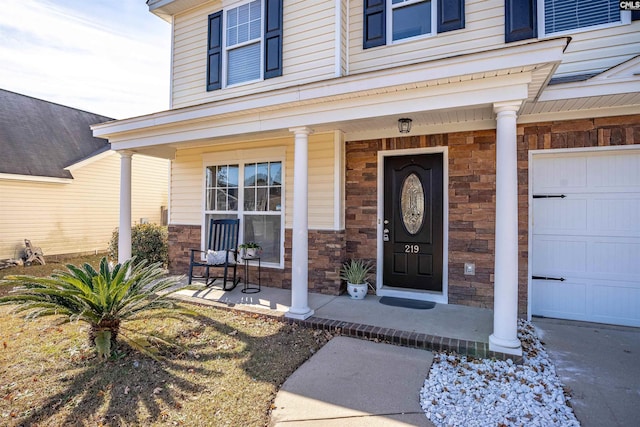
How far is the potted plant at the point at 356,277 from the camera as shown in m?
4.72

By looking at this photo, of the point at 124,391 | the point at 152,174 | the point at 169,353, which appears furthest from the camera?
the point at 152,174

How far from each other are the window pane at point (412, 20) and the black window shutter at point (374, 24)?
15cm

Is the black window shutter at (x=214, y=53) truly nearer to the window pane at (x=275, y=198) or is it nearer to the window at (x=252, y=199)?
the window at (x=252, y=199)

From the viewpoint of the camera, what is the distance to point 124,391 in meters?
2.54

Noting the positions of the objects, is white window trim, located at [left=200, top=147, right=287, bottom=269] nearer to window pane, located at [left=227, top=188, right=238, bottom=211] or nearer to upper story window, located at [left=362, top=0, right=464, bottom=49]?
window pane, located at [left=227, top=188, right=238, bottom=211]

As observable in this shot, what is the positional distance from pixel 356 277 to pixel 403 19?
358cm

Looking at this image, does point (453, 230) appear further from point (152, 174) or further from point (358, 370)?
point (152, 174)

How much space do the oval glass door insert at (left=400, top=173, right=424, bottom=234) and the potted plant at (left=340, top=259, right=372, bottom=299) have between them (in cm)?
83

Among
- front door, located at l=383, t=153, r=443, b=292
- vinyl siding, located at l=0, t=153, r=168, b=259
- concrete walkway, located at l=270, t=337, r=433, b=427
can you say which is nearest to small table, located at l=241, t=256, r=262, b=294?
front door, located at l=383, t=153, r=443, b=292

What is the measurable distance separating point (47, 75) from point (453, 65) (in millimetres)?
12544

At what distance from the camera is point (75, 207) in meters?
9.66

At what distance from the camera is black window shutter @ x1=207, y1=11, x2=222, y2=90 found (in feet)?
18.8

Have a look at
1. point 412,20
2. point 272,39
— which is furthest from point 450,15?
point 272,39

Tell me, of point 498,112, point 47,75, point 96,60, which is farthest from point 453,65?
point 47,75
